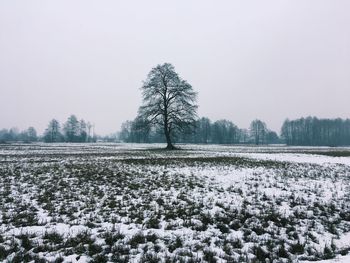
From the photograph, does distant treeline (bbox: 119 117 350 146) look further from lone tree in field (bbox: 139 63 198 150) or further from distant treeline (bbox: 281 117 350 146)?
lone tree in field (bbox: 139 63 198 150)

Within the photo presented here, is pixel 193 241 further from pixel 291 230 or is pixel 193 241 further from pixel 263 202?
pixel 263 202

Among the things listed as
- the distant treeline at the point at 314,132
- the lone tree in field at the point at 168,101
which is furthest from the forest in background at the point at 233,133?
the lone tree in field at the point at 168,101

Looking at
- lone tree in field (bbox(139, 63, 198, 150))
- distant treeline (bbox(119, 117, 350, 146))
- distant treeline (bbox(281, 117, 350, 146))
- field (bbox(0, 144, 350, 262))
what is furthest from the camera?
distant treeline (bbox(281, 117, 350, 146))

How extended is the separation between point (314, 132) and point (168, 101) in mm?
117048

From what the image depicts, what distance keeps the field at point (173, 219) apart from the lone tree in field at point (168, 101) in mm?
27256

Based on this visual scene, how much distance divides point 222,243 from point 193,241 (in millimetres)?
713

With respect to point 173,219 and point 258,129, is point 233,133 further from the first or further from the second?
point 173,219

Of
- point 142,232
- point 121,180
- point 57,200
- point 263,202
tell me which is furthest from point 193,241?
point 121,180

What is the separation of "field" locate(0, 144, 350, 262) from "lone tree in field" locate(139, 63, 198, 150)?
1073 inches

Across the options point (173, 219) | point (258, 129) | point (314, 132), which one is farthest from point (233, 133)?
point (173, 219)

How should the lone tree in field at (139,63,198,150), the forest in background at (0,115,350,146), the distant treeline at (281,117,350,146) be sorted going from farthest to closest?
the distant treeline at (281,117,350,146), the forest in background at (0,115,350,146), the lone tree in field at (139,63,198,150)

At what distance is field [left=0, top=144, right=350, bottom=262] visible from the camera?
18.3 ft

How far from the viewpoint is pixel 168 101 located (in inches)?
1594

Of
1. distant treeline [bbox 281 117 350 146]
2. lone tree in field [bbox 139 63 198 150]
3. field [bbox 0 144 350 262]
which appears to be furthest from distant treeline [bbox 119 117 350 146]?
field [bbox 0 144 350 262]
